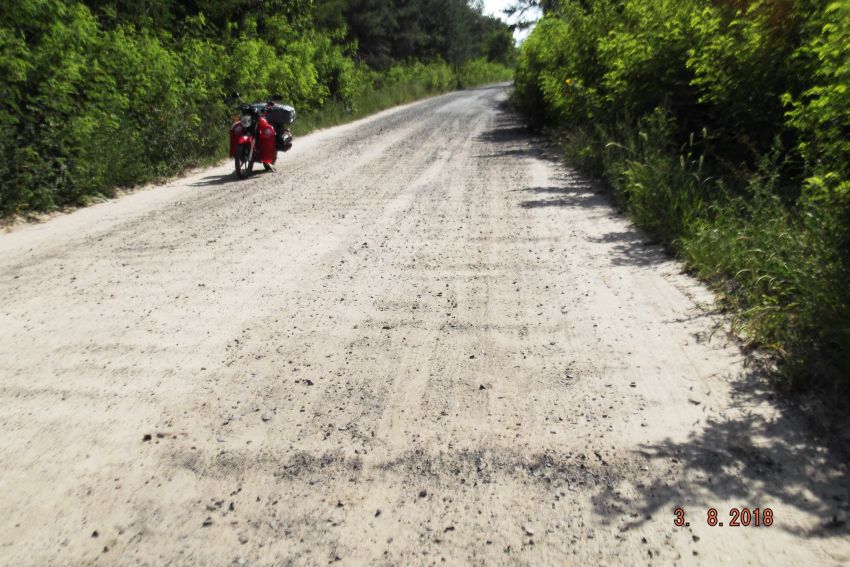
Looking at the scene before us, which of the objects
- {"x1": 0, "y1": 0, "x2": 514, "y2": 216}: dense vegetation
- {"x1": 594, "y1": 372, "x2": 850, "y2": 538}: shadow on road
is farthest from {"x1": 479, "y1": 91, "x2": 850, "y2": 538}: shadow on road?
{"x1": 0, "y1": 0, "x2": 514, "y2": 216}: dense vegetation

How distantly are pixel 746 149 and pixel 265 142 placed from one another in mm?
7801

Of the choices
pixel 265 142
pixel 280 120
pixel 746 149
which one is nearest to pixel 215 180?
pixel 265 142

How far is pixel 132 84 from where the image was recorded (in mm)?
12219

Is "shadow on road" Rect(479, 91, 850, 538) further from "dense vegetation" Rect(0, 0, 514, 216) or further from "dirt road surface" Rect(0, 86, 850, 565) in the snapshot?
"dense vegetation" Rect(0, 0, 514, 216)

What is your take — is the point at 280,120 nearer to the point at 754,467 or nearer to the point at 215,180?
the point at 215,180

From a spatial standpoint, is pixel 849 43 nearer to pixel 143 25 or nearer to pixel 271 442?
pixel 271 442

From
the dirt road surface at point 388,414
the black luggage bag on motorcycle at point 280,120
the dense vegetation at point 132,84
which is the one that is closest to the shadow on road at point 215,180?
the dense vegetation at point 132,84

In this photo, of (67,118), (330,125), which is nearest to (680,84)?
(67,118)

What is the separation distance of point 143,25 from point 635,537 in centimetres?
1788

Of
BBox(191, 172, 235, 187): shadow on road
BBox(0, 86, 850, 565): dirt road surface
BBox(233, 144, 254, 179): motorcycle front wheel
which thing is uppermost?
BBox(0, 86, 850, 565): dirt road surface

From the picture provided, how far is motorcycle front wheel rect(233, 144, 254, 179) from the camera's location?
37.9 ft

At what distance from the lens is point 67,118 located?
32.1ft

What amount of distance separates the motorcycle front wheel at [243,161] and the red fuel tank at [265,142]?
9.9 inches

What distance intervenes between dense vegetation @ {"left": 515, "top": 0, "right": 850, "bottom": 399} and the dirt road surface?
335 millimetres
